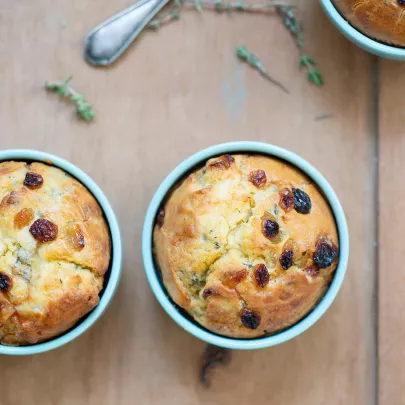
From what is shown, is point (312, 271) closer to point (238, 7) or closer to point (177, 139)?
point (177, 139)

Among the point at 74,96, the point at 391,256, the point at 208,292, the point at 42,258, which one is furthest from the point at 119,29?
the point at 391,256

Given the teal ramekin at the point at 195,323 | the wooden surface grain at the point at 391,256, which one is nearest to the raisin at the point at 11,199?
the teal ramekin at the point at 195,323

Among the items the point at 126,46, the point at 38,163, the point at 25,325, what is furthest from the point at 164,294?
the point at 126,46

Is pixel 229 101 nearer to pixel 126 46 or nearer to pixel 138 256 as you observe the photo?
pixel 126 46

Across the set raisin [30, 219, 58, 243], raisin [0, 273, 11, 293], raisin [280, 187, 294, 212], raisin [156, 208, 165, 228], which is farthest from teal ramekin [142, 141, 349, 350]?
raisin [0, 273, 11, 293]

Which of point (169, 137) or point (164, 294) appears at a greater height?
point (169, 137)
